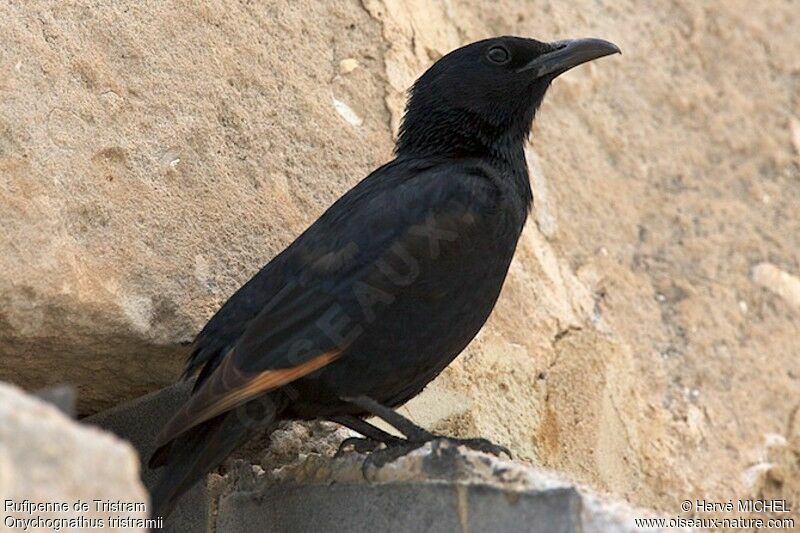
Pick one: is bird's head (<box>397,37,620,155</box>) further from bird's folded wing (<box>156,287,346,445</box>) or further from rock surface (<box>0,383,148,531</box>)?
rock surface (<box>0,383,148,531</box>)

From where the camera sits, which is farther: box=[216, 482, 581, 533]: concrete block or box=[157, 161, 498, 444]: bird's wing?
box=[157, 161, 498, 444]: bird's wing

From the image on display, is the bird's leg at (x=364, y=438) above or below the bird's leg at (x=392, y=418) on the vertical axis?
below

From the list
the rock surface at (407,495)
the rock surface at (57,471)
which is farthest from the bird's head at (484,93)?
the rock surface at (57,471)

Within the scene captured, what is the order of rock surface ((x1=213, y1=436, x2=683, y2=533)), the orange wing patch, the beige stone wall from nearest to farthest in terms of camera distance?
rock surface ((x1=213, y1=436, x2=683, y2=533)) → the orange wing patch → the beige stone wall

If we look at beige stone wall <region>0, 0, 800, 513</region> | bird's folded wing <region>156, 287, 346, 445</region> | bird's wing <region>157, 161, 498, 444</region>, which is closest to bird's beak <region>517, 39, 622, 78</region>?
beige stone wall <region>0, 0, 800, 513</region>

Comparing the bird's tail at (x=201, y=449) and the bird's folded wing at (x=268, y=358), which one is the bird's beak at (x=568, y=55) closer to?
the bird's folded wing at (x=268, y=358)

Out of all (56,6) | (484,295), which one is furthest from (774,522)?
(56,6)

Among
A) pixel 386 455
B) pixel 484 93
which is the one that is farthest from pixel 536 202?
pixel 386 455
